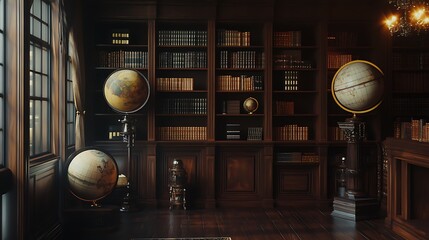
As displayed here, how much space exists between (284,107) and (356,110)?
1177 millimetres

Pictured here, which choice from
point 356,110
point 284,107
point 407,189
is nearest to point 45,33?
point 284,107

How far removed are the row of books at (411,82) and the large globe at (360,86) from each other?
108 cm

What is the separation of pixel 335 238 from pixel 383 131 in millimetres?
2425

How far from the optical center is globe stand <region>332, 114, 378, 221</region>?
6.69m

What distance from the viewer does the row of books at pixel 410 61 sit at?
751cm

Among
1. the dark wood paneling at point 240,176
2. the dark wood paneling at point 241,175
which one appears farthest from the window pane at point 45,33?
the dark wood paneling at point 241,175

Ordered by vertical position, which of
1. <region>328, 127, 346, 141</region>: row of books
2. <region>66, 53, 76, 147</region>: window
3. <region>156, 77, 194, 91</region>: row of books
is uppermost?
<region>156, 77, 194, 91</region>: row of books

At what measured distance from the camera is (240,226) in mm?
6191

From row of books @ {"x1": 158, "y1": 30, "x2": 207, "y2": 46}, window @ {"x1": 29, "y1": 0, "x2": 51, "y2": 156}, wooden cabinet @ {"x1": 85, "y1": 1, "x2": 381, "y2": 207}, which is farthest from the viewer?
row of books @ {"x1": 158, "y1": 30, "x2": 207, "y2": 46}

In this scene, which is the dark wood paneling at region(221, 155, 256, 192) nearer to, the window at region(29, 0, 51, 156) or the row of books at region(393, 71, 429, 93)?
the row of books at region(393, 71, 429, 93)

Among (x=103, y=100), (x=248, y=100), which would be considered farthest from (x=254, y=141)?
(x=103, y=100)

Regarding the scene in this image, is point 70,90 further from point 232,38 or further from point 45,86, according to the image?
point 232,38

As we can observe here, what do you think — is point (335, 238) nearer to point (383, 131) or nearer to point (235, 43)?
point (383, 131)

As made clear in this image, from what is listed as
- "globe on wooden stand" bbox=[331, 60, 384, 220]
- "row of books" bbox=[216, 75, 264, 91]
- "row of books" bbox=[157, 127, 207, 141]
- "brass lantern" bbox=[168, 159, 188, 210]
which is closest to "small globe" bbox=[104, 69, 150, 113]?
"row of books" bbox=[157, 127, 207, 141]
